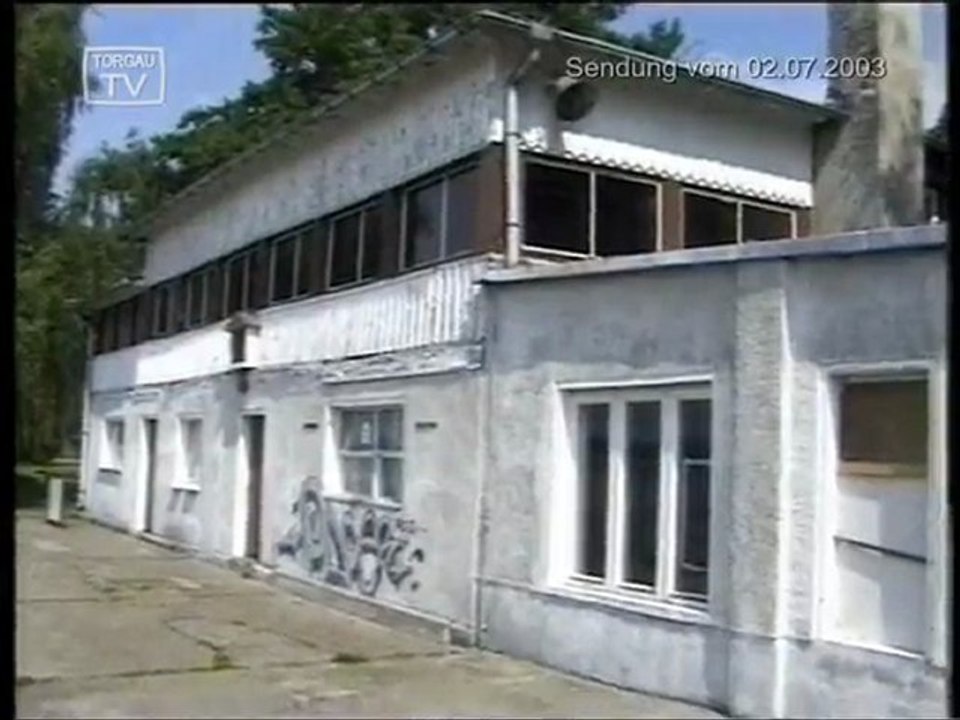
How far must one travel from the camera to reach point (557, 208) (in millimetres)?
4508

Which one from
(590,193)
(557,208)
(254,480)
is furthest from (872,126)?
(254,480)

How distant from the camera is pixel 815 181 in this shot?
3.90 metres

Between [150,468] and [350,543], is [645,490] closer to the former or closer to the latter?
[350,543]

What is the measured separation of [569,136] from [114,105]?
6.03ft

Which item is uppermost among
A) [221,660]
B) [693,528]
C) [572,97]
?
[572,97]

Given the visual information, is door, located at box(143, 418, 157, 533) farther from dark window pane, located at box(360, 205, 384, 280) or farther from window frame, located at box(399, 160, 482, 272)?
window frame, located at box(399, 160, 482, 272)

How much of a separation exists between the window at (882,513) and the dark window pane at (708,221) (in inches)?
26.8

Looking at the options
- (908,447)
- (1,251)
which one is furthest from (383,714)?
(1,251)

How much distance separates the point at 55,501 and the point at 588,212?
2.17m

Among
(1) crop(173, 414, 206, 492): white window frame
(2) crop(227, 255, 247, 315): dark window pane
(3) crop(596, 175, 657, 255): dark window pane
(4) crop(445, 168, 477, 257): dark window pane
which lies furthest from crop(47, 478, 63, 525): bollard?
(3) crop(596, 175, 657, 255): dark window pane

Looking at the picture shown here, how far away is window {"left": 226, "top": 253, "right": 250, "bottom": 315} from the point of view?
4.34 m

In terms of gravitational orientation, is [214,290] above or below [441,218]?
below

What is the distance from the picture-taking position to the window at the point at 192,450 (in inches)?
176

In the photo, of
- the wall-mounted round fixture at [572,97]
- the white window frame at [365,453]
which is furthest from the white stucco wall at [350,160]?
the white window frame at [365,453]
